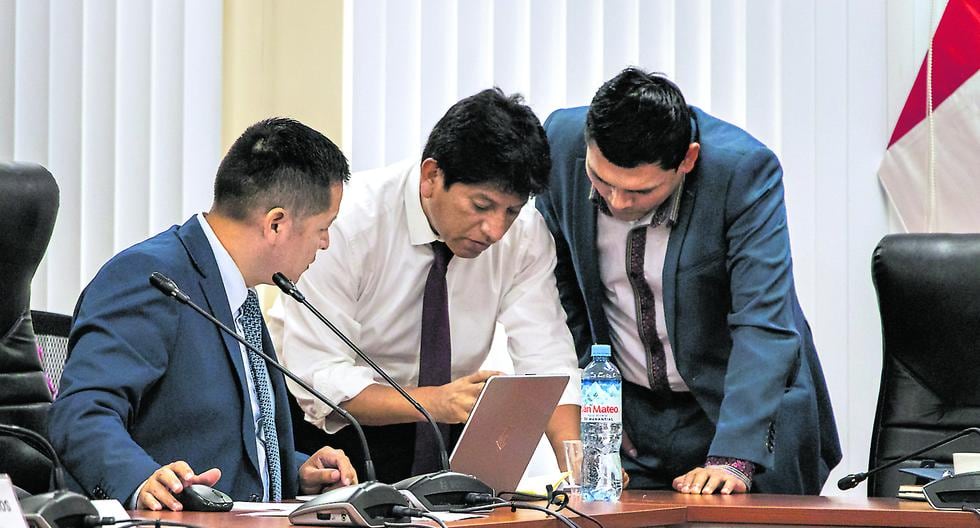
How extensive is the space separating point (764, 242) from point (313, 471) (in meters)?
0.99

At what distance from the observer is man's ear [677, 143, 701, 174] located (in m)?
2.47

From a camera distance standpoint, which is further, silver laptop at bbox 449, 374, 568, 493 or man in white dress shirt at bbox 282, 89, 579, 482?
man in white dress shirt at bbox 282, 89, 579, 482

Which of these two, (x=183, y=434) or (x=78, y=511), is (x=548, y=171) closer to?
(x=183, y=434)

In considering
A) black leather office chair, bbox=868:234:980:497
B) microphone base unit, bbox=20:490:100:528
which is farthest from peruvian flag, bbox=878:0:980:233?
microphone base unit, bbox=20:490:100:528

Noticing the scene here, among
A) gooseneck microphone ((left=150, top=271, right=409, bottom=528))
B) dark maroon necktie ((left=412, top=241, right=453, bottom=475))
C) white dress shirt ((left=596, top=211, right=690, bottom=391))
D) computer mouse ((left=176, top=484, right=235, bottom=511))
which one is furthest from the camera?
white dress shirt ((left=596, top=211, right=690, bottom=391))

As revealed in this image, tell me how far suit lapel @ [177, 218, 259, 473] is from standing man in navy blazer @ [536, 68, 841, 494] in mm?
791

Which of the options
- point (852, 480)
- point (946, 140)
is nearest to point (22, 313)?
point (852, 480)

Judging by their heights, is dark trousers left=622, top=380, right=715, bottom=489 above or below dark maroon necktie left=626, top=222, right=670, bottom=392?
below

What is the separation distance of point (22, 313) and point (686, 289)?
126 cm

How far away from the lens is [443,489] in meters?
1.76

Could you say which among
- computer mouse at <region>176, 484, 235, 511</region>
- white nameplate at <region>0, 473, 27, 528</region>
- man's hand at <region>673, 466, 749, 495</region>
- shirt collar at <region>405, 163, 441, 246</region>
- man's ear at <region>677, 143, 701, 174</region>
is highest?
man's ear at <region>677, 143, 701, 174</region>

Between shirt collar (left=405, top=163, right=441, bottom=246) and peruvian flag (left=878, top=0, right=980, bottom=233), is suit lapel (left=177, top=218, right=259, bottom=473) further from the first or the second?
peruvian flag (left=878, top=0, right=980, bottom=233)

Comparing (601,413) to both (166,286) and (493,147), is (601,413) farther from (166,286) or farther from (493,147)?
(166,286)

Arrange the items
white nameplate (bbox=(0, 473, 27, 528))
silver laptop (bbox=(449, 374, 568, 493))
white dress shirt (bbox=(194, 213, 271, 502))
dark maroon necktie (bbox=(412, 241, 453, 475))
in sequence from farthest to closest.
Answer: dark maroon necktie (bbox=(412, 241, 453, 475)) < white dress shirt (bbox=(194, 213, 271, 502)) < silver laptop (bbox=(449, 374, 568, 493)) < white nameplate (bbox=(0, 473, 27, 528))
